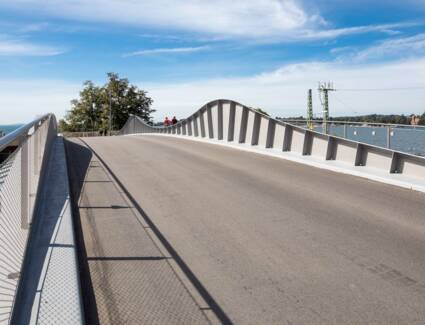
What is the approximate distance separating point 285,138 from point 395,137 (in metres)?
4.88

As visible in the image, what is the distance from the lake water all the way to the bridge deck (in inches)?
61.9

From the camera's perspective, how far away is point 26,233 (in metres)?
5.63

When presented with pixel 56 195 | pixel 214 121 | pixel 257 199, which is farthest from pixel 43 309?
pixel 214 121

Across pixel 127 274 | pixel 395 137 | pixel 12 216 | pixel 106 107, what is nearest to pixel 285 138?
pixel 395 137

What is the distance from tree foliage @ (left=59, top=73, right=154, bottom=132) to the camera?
95.2 metres

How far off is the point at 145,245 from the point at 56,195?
2898 mm

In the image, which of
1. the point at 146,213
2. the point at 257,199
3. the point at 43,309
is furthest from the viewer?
the point at 257,199

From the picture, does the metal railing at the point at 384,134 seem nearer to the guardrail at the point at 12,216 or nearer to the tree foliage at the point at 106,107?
the guardrail at the point at 12,216

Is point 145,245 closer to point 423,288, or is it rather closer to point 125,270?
point 125,270

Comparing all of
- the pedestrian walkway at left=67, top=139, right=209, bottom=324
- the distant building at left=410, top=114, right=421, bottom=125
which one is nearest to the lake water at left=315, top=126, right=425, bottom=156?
the distant building at left=410, top=114, right=421, bottom=125

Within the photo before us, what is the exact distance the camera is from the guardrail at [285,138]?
11.1 meters

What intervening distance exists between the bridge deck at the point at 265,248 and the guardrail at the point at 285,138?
1.32m

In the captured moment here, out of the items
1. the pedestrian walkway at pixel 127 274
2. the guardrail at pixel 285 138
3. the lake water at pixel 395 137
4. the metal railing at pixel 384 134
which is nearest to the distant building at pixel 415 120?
the metal railing at pixel 384 134

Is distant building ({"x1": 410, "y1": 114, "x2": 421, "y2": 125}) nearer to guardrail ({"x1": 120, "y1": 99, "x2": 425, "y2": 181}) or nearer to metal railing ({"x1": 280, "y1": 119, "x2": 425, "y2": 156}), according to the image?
metal railing ({"x1": 280, "y1": 119, "x2": 425, "y2": 156})
